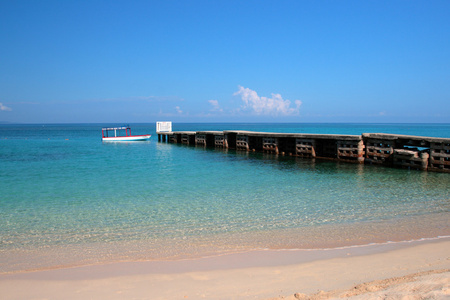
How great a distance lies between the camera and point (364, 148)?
2314 cm

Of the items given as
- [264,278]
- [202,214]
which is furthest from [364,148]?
[264,278]

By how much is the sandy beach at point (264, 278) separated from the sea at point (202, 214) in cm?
52

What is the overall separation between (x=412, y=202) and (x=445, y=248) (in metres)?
5.22

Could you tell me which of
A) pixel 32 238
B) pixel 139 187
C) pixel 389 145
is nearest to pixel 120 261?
pixel 32 238

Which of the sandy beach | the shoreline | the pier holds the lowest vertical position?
the shoreline

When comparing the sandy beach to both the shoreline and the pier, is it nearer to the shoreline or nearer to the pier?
the shoreline

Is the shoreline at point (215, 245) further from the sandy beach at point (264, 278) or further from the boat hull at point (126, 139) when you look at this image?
the boat hull at point (126, 139)

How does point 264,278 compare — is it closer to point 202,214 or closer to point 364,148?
point 202,214

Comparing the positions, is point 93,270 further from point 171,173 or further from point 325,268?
point 171,173

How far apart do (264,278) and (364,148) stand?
19.9 m

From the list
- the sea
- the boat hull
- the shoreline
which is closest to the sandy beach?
the shoreline

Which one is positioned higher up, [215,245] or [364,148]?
[364,148]

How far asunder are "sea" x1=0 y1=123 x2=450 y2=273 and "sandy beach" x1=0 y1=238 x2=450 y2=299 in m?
0.52

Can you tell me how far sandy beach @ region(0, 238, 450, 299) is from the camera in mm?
4945
